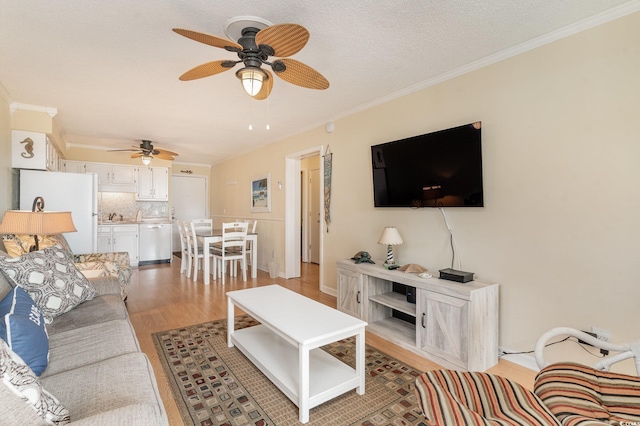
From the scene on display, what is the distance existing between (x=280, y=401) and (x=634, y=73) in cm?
288

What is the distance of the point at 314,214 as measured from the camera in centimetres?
664

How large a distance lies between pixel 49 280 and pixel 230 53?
6.61ft

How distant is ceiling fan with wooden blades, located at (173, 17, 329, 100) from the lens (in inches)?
66.4

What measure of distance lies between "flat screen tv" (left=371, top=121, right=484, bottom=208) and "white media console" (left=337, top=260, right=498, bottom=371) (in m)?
0.70

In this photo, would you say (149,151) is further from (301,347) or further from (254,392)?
(301,347)

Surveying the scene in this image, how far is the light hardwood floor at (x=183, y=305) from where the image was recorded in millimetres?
2223

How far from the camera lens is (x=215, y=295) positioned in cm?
405

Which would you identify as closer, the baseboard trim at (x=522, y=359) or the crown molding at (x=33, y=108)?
the baseboard trim at (x=522, y=359)

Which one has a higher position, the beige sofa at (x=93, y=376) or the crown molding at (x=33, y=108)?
the crown molding at (x=33, y=108)

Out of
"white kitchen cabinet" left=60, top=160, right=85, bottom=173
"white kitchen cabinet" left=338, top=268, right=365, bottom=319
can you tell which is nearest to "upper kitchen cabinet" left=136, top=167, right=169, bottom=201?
"white kitchen cabinet" left=60, top=160, right=85, bottom=173

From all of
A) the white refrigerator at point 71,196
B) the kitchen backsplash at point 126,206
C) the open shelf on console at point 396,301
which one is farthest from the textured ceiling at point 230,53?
the kitchen backsplash at point 126,206

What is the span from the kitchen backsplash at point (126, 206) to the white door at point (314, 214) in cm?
338

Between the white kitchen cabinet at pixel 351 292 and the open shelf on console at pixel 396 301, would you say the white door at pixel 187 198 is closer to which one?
the white kitchen cabinet at pixel 351 292

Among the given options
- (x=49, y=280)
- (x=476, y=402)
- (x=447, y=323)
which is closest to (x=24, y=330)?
(x=49, y=280)
